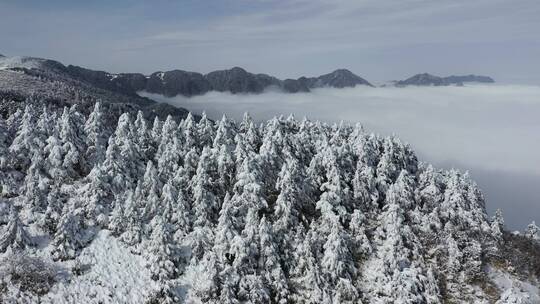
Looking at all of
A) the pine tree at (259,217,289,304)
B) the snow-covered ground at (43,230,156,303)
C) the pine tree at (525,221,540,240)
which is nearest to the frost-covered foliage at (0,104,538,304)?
the pine tree at (259,217,289,304)

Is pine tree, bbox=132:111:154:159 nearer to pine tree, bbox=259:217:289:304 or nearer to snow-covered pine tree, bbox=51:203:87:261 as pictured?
snow-covered pine tree, bbox=51:203:87:261

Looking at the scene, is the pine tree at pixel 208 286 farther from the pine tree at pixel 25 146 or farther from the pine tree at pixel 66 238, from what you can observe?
the pine tree at pixel 25 146

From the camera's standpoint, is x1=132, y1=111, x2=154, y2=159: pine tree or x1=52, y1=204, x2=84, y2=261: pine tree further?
x1=132, y1=111, x2=154, y2=159: pine tree

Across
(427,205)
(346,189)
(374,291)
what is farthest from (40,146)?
(427,205)

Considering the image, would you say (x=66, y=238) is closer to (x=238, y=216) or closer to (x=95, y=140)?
(x=95, y=140)

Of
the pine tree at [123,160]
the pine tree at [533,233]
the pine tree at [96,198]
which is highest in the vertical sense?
the pine tree at [123,160]

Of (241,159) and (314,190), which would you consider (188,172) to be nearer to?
(241,159)

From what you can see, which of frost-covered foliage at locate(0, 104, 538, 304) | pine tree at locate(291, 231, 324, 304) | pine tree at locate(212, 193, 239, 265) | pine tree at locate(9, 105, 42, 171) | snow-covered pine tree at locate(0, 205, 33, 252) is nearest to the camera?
snow-covered pine tree at locate(0, 205, 33, 252)

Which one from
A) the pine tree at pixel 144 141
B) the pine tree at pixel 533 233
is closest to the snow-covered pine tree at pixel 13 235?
the pine tree at pixel 144 141

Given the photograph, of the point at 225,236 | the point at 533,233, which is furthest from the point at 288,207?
the point at 533,233
